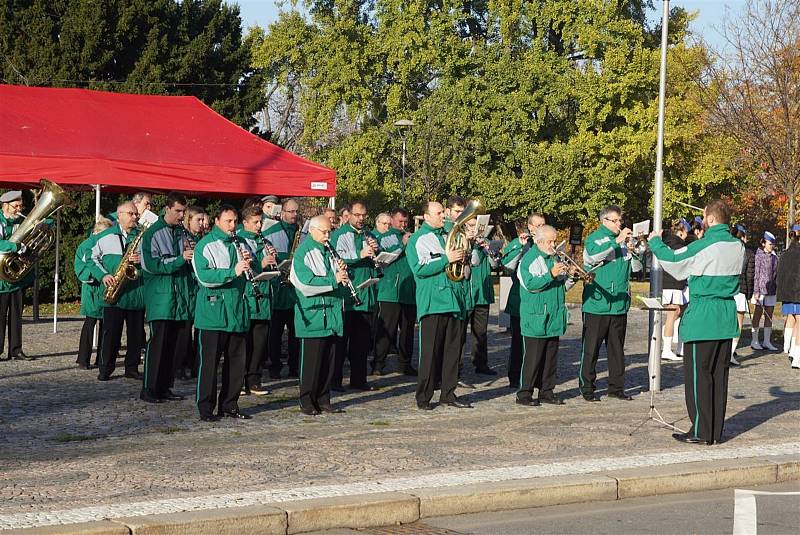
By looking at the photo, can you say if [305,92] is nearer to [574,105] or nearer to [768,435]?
[574,105]

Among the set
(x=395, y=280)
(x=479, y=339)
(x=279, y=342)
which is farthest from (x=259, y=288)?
(x=479, y=339)

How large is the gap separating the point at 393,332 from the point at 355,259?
1.87 meters

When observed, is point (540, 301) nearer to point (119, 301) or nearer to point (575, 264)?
point (575, 264)

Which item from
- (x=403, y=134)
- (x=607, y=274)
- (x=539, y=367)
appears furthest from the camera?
(x=403, y=134)

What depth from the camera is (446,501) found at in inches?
310

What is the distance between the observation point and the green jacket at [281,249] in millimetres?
14008

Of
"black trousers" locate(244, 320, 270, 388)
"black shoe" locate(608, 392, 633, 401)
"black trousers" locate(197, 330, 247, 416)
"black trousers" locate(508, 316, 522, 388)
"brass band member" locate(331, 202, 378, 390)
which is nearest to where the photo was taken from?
"black trousers" locate(197, 330, 247, 416)

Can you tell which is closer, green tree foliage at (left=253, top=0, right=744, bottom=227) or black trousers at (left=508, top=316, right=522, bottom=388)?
black trousers at (left=508, top=316, right=522, bottom=388)

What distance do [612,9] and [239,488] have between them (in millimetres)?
39746

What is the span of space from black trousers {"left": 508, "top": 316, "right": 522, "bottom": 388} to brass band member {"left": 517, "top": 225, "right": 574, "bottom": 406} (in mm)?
1209

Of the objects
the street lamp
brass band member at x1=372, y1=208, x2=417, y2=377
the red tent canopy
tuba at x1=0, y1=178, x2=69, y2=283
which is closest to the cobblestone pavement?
brass band member at x1=372, y1=208, x2=417, y2=377

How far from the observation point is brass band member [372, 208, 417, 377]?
48.9ft

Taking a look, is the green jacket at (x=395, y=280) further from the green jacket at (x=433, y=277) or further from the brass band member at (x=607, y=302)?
the green jacket at (x=433, y=277)

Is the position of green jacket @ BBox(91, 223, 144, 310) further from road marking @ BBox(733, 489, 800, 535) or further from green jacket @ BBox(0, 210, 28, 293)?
road marking @ BBox(733, 489, 800, 535)
